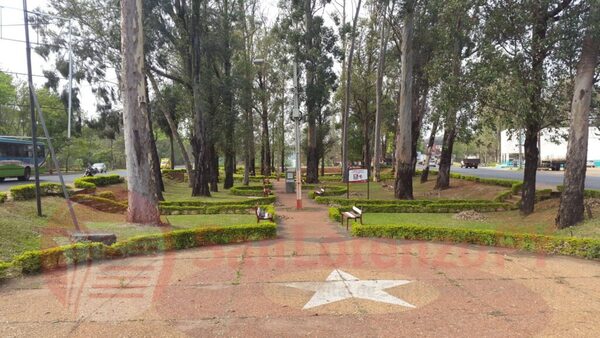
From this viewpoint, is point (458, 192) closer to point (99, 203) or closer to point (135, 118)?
point (135, 118)

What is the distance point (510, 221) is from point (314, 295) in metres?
10.2

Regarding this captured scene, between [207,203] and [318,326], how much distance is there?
1227 cm

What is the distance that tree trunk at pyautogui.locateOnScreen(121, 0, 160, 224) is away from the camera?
11484 mm

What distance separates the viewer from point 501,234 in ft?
30.9

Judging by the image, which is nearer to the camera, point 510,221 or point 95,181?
point 510,221

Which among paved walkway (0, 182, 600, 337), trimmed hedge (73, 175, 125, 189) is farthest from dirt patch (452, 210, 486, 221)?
trimmed hedge (73, 175, 125, 189)

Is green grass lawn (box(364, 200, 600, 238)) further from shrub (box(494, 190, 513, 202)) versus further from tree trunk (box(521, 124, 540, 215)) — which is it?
shrub (box(494, 190, 513, 202))

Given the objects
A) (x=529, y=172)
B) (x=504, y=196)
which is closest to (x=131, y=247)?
(x=529, y=172)

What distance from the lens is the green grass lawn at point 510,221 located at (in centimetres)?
1030

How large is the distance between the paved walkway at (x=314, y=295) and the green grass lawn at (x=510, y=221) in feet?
8.89

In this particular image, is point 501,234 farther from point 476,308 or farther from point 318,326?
point 318,326

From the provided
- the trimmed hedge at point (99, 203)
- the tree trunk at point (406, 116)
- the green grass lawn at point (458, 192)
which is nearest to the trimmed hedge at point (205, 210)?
the trimmed hedge at point (99, 203)

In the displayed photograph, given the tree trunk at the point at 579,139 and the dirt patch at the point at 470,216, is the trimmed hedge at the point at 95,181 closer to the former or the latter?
the dirt patch at the point at 470,216

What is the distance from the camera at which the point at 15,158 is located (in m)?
25.2
